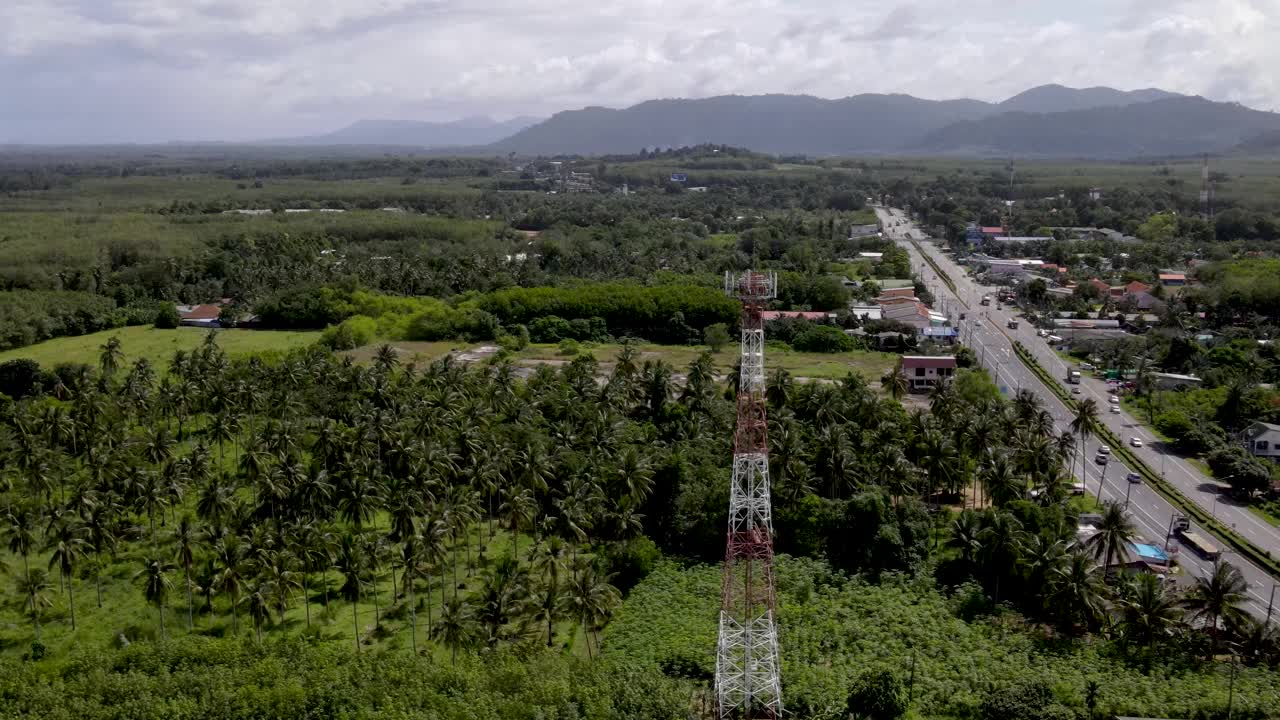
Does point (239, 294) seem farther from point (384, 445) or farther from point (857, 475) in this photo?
point (857, 475)

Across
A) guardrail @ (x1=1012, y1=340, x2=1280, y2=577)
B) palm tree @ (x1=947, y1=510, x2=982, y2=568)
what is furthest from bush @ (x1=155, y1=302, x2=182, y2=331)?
guardrail @ (x1=1012, y1=340, x2=1280, y2=577)

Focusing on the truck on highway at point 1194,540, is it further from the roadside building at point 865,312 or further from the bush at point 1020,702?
the roadside building at point 865,312

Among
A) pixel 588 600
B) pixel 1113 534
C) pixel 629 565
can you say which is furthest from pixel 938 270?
pixel 588 600

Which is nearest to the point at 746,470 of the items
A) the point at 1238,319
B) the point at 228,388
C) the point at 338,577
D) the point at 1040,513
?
the point at 1040,513

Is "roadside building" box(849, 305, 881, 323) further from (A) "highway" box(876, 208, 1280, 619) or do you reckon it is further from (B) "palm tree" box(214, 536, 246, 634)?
(B) "palm tree" box(214, 536, 246, 634)

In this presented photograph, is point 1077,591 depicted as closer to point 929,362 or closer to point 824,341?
point 929,362
